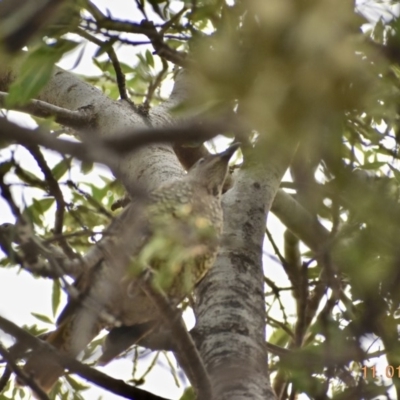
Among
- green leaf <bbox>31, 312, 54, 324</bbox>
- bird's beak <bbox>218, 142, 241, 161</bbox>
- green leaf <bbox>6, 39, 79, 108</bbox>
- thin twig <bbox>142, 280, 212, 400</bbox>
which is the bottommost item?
thin twig <bbox>142, 280, 212, 400</bbox>

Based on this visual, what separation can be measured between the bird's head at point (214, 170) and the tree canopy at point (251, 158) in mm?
114

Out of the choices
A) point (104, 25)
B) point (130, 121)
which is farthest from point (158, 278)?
point (130, 121)

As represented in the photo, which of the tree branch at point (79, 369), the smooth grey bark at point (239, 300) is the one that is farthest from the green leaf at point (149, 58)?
the tree branch at point (79, 369)

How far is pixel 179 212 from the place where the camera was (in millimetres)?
2631

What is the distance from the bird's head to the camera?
3129mm

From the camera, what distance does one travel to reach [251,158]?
5.18ft

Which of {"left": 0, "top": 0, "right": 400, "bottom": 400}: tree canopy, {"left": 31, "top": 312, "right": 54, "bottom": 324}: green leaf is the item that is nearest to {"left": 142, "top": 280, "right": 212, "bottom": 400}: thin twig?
{"left": 0, "top": 0, "right": 400, "bottom": 400}: tree canopy

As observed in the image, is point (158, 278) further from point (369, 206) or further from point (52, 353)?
point (369, 206)

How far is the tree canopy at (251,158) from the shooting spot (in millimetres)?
1089

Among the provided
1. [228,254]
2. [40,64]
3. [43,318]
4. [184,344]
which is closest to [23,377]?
[184,344]

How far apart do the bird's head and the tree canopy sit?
A: 0.11 m

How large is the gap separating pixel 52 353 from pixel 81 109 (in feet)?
4.98

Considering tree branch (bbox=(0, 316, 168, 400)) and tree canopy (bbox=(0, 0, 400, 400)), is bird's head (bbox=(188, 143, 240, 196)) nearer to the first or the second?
tree canopy (bbox=(0, 0, 400, 400))

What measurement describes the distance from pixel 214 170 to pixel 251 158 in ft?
5.39
